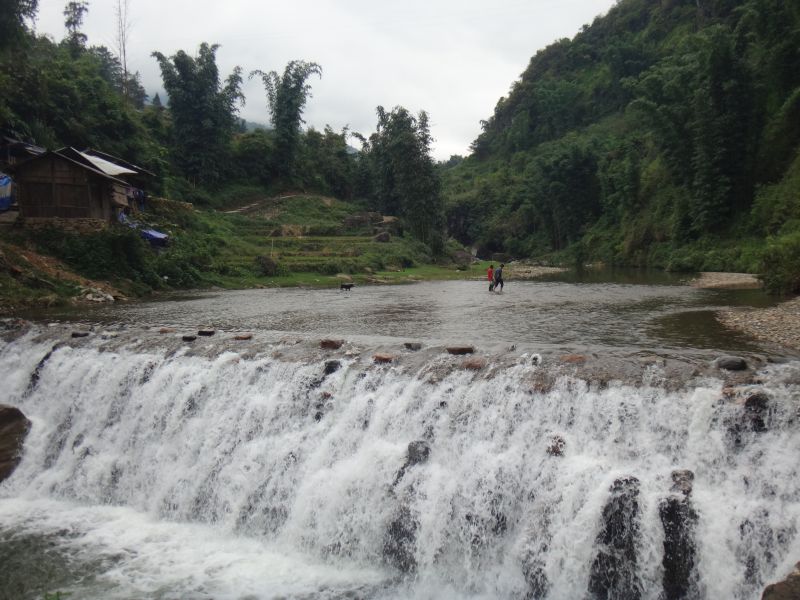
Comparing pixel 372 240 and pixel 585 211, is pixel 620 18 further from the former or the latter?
pixel 372 240

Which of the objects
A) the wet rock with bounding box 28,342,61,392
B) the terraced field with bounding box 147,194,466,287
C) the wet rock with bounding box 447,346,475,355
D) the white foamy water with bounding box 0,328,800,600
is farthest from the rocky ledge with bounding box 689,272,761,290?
the wet rock with bounding box 28,342,61,392

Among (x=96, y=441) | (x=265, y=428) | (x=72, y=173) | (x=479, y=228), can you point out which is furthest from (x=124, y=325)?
(x=479, y=228)

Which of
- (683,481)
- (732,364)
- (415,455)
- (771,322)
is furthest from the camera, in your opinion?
(771,322)

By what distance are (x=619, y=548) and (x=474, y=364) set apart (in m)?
4.02

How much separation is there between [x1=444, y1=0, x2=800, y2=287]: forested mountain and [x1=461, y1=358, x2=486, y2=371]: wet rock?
1352 centimetres

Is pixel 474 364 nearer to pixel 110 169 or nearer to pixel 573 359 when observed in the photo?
pixel 573 359

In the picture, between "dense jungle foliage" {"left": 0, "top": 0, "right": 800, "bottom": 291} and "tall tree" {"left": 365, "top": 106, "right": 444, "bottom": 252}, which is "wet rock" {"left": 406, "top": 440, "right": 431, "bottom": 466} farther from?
"tall tree" {"left": 365, "top": 106, "right": 444, "bottom": 252}

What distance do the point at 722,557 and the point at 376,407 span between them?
5.60 m

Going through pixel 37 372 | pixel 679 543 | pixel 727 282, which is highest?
pixel 727 282

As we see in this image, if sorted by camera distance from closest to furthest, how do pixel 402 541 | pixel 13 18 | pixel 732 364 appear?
pixel 402 541, pixel 732 364, pixel 13 18

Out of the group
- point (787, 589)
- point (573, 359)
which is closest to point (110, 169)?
point (573, 359)

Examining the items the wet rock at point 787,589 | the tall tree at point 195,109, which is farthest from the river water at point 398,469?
the tall tree at point 195,109

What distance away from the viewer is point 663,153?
148 ft

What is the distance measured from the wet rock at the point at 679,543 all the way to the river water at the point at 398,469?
1.1 inches
